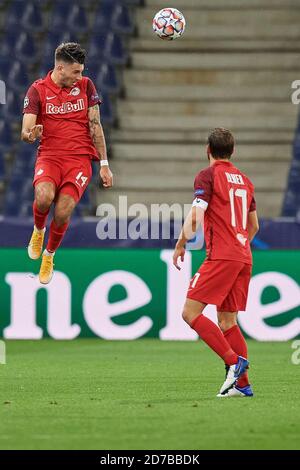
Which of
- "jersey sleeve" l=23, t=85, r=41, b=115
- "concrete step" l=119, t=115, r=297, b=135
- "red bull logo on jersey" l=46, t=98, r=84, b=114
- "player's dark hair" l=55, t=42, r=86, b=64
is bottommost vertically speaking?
"concrete step" l=119, t=115, r=297, b=135

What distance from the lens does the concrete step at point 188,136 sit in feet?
65.7

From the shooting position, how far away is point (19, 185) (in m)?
18.8

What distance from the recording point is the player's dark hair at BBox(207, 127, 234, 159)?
29.2 feet

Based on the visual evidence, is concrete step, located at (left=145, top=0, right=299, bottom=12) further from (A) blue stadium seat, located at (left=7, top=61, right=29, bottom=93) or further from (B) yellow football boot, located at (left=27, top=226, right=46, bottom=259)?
(B) yellow football boot, located at (left=27, top=226, right=46, bottom=259)

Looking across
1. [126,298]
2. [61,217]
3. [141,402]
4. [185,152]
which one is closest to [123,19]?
[185,152]

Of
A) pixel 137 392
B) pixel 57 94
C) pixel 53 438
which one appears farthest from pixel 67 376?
pixel 53 438

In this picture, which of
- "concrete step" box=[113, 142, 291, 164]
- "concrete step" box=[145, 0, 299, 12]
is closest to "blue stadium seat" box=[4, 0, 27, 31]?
"concrete step" box=[145, 0, 299, 12]

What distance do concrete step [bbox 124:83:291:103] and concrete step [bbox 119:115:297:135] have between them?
1.33 ft

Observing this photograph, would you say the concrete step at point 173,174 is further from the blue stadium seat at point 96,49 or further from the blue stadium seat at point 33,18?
the blue stadium seat at point 33,18

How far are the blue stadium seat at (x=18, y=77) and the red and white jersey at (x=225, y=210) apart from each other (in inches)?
474

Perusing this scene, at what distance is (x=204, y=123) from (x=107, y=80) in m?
1.72

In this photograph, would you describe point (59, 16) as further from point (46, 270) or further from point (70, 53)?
point (70, 53)

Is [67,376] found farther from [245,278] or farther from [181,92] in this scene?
[181,92]

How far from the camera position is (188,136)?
800 inches
